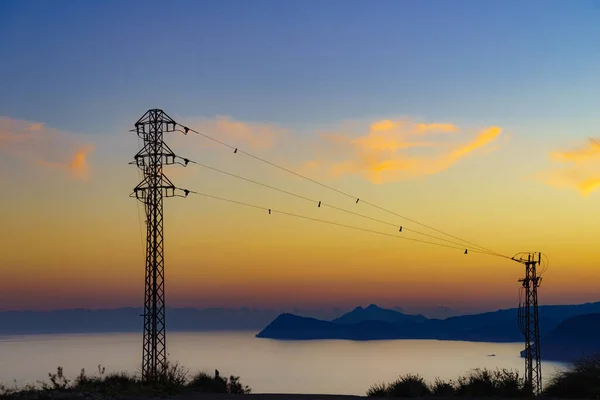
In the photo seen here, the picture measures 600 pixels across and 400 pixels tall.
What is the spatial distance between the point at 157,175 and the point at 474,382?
17.3m

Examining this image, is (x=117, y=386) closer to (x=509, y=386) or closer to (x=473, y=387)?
(x=473, y=387)

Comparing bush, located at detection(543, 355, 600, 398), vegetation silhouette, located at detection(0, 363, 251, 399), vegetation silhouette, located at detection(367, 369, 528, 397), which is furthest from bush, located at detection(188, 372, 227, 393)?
bush, located at detection(543, 355, 600, 398)

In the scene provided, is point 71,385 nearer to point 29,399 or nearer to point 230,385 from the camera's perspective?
point 29,399

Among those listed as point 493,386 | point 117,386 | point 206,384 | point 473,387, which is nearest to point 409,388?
point 473,387

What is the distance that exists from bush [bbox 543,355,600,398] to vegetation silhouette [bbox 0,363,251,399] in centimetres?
1244

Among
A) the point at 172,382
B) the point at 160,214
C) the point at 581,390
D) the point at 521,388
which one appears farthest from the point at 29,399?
the point at 581,390

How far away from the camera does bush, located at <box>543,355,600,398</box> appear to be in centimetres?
2231

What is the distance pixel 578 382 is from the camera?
2286 cm

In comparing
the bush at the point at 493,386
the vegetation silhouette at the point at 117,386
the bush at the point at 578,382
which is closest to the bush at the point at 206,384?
the vegetation silhouette at the point at 117,386

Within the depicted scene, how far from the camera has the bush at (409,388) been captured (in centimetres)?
2406

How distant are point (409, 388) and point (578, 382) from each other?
18.8ft

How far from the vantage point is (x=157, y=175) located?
32094mm

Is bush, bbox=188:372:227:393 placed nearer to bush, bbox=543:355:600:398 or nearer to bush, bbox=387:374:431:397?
bush, bbox=387:374:431:397

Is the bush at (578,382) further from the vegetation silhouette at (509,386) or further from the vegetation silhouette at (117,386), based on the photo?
the vegetation silhouette at (117,386)
